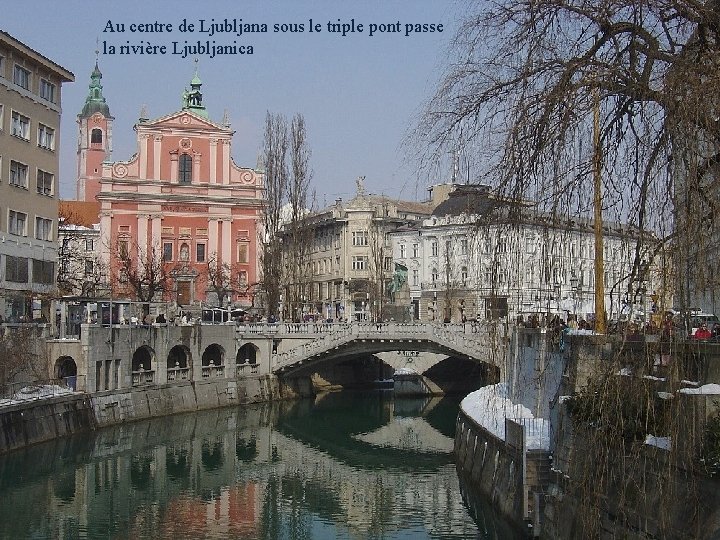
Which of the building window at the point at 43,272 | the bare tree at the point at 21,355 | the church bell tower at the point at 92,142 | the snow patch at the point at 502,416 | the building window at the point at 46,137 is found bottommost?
the snow patch at the point at 502,416

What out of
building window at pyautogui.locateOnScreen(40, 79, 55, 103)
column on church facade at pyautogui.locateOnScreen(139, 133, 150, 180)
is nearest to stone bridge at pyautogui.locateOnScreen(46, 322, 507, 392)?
building window at pyautogui.locateOnScreen(40, 79, 55, 103)

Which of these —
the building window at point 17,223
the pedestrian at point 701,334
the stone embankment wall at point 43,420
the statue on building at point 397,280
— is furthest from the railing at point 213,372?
the pedestrian at point 701,334

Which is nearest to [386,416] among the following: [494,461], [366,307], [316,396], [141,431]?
[316,396]

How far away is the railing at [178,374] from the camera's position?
174 ft

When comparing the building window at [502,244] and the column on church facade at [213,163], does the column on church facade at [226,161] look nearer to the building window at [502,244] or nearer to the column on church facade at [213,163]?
the column on church facade at [213,163]

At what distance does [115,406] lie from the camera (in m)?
46.7

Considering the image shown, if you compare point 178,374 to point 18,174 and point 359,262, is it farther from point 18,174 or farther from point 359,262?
point 359,262

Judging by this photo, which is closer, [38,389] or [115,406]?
[38,389]

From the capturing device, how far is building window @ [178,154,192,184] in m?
78.2

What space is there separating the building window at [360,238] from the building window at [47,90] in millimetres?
50419

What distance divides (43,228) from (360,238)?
5082 cm

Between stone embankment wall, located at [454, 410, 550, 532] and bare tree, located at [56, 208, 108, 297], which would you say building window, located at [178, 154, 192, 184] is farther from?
stone embankment wall, located at [454, 410, 550, 532]

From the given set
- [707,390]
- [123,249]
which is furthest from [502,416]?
[123,249]

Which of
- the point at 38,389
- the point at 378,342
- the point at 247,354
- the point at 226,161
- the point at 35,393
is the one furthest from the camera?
the point at 226,161
